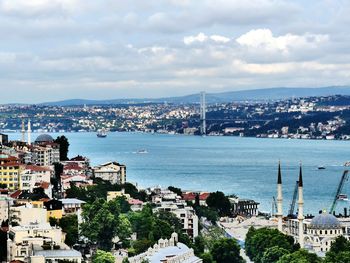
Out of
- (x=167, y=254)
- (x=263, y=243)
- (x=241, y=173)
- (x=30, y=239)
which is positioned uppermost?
(x=30, y=239)

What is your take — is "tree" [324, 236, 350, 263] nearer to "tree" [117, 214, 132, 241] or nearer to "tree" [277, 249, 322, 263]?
"tree" [277, 249, 322, 263]

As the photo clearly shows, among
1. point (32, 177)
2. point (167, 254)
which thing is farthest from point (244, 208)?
point (167, 254)

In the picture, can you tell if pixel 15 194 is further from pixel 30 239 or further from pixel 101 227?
pixel 30 239

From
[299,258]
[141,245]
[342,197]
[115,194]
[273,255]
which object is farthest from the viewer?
[342,197]

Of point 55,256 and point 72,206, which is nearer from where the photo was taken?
point 55,256

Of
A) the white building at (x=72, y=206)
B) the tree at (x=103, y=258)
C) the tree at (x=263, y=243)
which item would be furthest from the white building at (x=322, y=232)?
the tree at (x=103, y=258)

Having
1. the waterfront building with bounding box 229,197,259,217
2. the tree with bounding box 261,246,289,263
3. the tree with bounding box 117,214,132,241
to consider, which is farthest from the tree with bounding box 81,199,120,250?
the waterfront building with bounding box 229,197,259,217

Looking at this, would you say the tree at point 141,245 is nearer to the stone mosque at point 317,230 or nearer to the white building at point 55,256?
the white building at point 55,256
